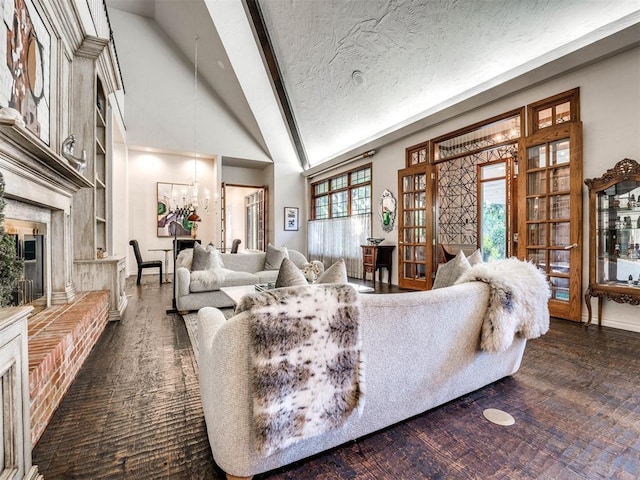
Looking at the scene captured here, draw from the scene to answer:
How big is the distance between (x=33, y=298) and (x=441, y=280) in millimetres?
3141

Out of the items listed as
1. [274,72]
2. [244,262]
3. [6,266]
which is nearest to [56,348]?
[6,266]

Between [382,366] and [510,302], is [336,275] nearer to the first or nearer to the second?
[382,366]

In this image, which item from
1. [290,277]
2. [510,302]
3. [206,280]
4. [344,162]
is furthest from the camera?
[344,162]

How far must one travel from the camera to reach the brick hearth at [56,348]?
1468 millimetres

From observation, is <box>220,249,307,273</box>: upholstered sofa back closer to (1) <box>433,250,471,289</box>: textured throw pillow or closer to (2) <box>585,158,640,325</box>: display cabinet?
(1) <box>433,250,471,289</box>: textured throw pillow

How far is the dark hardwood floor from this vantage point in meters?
1.27

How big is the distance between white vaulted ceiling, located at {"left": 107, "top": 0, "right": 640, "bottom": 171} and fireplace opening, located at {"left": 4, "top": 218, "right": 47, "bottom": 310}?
4.42m

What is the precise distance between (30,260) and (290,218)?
6.33 m

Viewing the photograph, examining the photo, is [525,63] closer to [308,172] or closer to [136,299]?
[308,172]

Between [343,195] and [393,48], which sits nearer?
[393,48]

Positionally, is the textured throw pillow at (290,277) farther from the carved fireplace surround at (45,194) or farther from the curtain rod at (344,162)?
the curtain rod at (344,162)

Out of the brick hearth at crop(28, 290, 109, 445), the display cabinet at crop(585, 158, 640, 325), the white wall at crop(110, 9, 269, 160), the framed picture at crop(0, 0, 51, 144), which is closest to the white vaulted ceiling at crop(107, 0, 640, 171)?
the white wall at crop(110, 9, 269, 160)

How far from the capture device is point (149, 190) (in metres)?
7.46

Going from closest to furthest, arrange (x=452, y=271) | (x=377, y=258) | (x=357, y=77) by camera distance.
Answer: (x=452, y=271), (x=357, y=77), (x=377, y=258)
